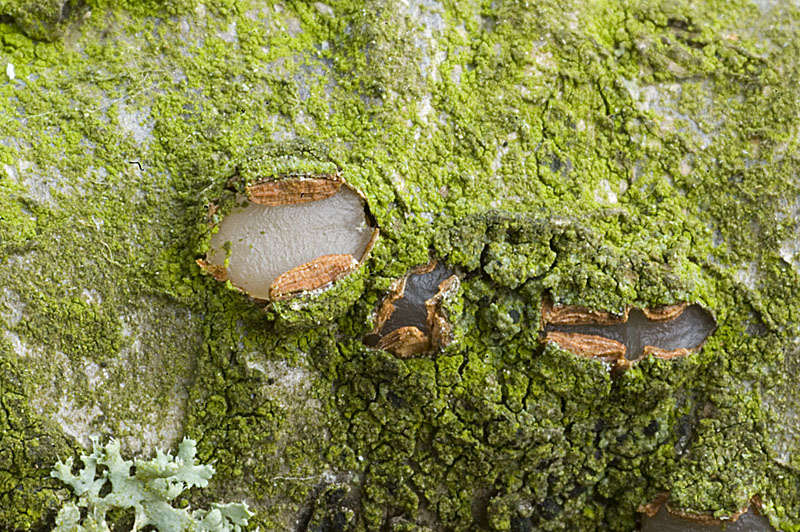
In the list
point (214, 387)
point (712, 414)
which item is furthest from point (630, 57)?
point (214, 387)

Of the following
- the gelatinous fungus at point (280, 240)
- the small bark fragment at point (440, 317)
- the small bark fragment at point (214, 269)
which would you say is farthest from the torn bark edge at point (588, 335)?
the small bark fragment at point (214, 269)

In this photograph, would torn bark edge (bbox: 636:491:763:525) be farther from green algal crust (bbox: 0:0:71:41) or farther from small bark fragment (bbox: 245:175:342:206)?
green algal crust (bbox: 0:0:71:41)

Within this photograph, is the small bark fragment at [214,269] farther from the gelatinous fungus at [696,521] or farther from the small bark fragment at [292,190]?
the gelatinous fungus at [696,521]

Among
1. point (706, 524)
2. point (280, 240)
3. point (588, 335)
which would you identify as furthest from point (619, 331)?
point (280, 240)

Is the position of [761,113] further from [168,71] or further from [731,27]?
[168,71]

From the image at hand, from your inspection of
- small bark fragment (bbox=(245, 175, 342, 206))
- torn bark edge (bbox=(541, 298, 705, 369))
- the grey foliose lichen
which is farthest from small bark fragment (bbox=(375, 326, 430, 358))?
the grey foliose lichen
